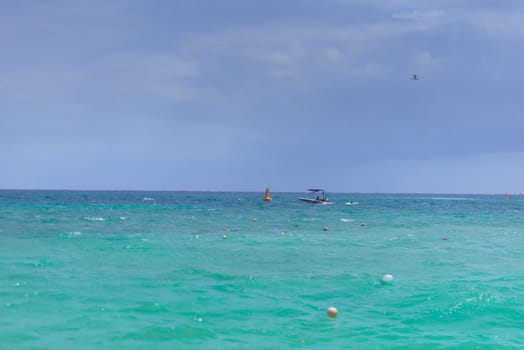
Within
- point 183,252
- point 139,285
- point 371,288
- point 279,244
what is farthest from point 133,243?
point 371,288

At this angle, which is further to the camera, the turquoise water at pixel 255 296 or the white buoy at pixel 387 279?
the white buoy at pixel 387 279

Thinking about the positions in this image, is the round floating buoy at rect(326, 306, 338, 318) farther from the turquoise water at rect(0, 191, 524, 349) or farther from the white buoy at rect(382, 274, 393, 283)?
the white buoy at rect(382, 274, 393, 283)

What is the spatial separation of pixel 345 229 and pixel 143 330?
95.0ft

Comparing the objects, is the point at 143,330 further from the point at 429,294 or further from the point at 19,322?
the point at 429,294

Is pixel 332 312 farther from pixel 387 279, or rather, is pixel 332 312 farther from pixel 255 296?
pixel 387 279

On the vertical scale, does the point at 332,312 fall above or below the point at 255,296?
above

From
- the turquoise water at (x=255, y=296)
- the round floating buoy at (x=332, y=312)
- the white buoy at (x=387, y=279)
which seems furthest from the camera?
the white buoy at (x=387, y=279)

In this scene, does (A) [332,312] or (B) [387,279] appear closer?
(A) [332,312]

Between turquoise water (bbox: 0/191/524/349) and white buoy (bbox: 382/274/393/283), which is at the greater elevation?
white buoy (bbox: 382/274/393/283)

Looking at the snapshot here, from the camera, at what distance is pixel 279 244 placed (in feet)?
92.6

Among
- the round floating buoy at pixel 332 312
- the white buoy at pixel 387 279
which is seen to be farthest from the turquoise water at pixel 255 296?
the white buoy at pixel 387 279

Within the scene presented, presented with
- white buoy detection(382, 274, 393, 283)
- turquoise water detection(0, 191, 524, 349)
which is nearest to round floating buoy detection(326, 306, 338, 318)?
turquoise water detection(0, 191, 524, 349)

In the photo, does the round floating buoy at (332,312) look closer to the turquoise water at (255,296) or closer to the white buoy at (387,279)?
the turquoise water at (255,296)

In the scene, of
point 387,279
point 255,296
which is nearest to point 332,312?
point 255,296
